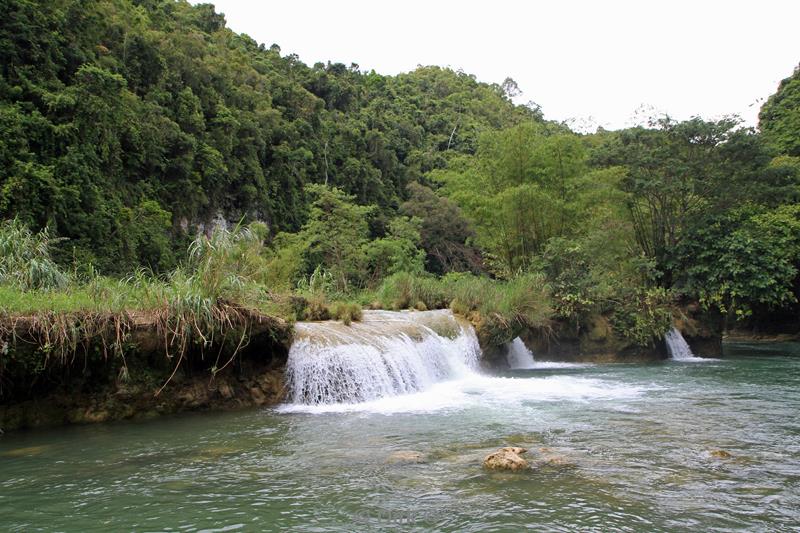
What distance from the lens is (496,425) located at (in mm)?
8039

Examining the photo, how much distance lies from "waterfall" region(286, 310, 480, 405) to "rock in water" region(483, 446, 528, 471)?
4.47 metres

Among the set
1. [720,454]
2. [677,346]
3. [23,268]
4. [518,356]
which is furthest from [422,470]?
[677,346]

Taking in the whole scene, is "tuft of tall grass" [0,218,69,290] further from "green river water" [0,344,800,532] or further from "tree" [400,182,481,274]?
"tree" [400,182,481,274]

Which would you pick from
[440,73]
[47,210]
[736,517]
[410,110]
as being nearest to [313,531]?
[736,517]

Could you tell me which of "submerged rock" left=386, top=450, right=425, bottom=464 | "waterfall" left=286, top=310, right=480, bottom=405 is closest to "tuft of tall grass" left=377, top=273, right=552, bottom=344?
"waterfall" left=286, top=310, right=480, bottom=405

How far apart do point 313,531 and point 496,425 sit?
13.2 feet

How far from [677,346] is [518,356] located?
239 inches

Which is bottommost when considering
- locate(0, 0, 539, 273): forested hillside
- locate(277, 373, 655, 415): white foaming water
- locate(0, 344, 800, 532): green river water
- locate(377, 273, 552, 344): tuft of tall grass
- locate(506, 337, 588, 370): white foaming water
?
locate(0, 344, 800, 532): green river water

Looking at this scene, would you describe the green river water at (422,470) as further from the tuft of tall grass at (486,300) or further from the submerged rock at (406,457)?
the tuft of tall grass at (486,300)

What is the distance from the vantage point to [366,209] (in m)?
25.6

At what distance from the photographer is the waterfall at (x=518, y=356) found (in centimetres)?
1651

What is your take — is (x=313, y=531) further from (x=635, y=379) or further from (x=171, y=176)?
(x=171, y=176)

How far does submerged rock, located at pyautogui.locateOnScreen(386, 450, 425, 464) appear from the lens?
629cm

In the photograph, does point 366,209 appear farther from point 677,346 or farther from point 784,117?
point 784,117
